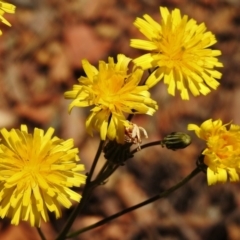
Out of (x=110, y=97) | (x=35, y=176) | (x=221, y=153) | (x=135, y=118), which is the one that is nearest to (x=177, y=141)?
(x=221, y=153)

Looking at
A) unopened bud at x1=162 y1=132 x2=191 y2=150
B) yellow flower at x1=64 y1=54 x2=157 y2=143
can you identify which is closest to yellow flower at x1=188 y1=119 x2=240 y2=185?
unopened bud at x1=162 y1=132 x2=191 y2=150

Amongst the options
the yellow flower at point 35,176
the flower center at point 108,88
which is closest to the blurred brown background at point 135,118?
the yellow flower at point 35,176

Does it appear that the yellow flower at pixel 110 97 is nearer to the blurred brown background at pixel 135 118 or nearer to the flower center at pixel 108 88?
the flower center at pixel 108 88

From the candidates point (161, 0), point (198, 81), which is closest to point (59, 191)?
point (198, 81)

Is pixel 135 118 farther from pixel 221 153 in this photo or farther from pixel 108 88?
pixel 108 88

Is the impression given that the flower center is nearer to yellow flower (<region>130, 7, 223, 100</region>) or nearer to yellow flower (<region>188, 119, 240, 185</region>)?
yellow flower (<region>130, 7, 223, 100</region>)

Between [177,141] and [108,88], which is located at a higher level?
[108,88]
